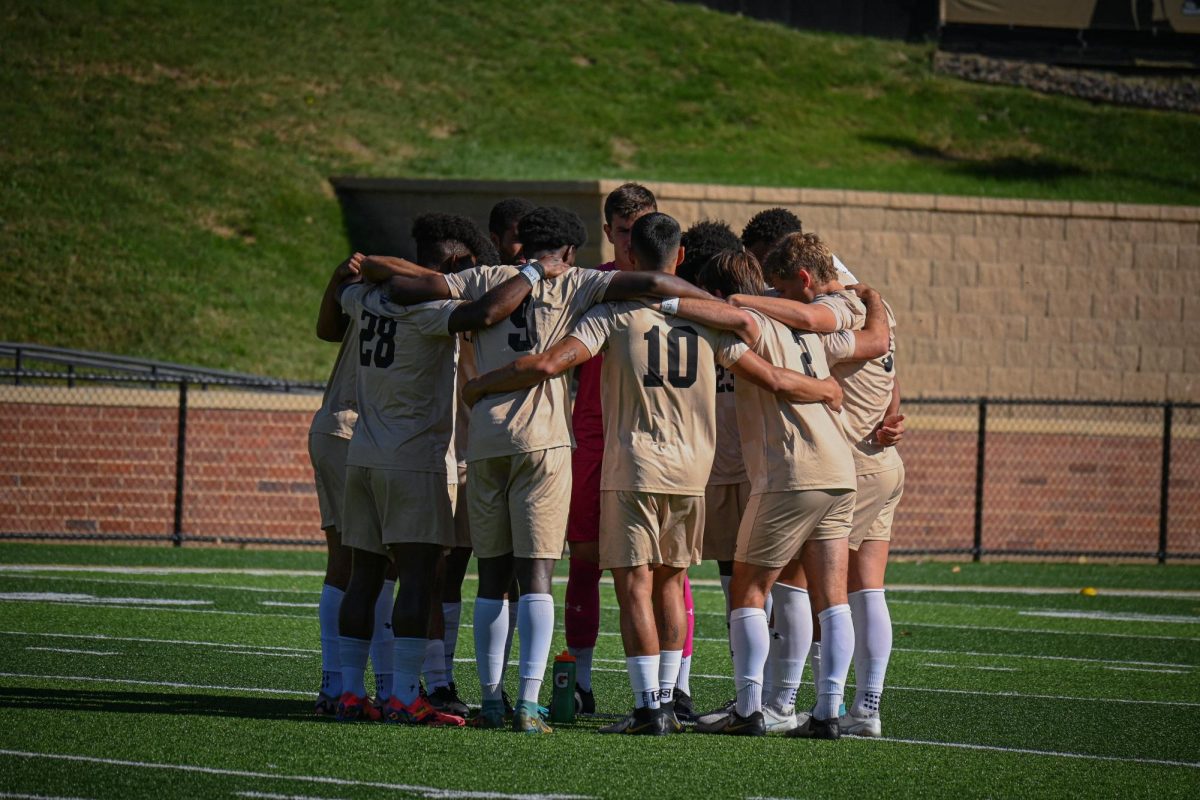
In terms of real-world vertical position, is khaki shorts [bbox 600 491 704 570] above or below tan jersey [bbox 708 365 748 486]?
below

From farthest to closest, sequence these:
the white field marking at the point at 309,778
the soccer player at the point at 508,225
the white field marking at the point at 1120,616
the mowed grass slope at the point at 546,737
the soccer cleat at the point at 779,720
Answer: the white field marking at the point at 1120,616, the soccer player at the point at 508,225, the soccer cleat at the point at 779,720, the mowed grass slope at the point at 546,737, the white field marking at the point at 309,778

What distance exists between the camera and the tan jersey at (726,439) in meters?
7.02

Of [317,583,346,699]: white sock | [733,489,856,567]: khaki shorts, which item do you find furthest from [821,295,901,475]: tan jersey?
[317,583,346,699]: white sock

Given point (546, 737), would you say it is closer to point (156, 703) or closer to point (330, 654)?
point (330, 654)

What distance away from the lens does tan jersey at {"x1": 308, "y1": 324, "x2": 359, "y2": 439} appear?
6.86 m

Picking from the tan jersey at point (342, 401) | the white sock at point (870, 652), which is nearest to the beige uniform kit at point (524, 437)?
the tan jersey at point (342, 401)

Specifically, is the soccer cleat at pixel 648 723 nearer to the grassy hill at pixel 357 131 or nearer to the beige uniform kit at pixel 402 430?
the beige uniform kit at pixel 402 430

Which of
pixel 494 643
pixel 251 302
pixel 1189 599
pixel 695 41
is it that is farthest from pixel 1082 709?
pixel 695 41

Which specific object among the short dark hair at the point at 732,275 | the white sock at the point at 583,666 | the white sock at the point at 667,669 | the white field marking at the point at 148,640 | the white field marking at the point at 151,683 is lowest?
the white field marking at the point at 148,640

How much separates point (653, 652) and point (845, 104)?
2524cm

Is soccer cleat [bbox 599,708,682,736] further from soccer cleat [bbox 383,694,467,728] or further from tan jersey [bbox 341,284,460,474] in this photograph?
tan jersey [bbox 341,284,460,474]

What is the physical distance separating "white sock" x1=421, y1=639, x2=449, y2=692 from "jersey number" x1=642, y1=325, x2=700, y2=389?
1.65 m

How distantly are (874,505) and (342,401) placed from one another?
2424 mm

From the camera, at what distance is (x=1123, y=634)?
35.9 feet
